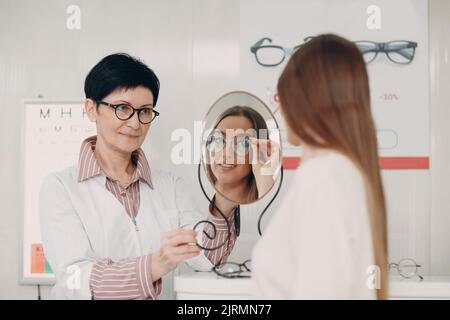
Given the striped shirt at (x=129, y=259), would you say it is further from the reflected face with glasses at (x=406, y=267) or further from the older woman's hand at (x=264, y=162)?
the reflected face with glasses at (x=406, y=267)

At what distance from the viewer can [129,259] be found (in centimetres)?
135

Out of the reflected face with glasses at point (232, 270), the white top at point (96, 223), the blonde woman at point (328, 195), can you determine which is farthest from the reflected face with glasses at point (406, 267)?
the blonde woman at point (328, 195)

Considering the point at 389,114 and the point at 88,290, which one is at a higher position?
the point at 389,114

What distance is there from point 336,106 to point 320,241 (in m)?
0.21

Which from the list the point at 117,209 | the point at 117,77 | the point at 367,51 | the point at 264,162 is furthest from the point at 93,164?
the point at 367,51

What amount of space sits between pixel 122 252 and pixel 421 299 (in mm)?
742

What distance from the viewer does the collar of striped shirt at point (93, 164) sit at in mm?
1412

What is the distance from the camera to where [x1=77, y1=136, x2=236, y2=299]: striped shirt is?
1.29 m

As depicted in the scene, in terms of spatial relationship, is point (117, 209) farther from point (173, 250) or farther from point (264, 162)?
point (264, 162)

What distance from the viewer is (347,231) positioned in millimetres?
724

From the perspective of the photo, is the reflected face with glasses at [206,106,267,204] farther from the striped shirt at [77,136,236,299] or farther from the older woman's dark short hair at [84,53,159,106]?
the older woman's dark short hair at [84,53,159,106]

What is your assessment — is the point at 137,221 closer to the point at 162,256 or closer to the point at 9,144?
the point at 162,256

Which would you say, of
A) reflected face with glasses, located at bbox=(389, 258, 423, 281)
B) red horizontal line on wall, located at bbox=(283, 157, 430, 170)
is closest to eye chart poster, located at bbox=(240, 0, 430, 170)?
red horizontal line on wall, located at bbox=(283, 157, 430, 170)

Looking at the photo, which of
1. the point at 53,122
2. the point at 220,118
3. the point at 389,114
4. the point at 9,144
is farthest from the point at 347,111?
the point at 9,144
